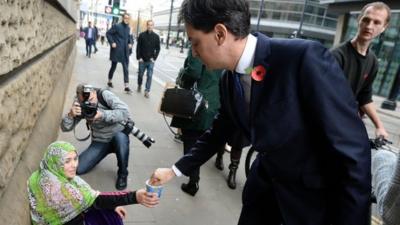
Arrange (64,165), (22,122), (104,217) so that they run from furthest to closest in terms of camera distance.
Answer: (104,217)
(64,165)
(22,122)

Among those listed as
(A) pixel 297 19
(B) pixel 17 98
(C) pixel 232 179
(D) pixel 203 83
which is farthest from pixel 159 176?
(A) pixel 297 19

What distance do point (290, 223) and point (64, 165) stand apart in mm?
1324

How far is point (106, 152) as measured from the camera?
13.6 feet

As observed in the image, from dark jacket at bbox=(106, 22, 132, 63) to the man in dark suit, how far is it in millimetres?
8277

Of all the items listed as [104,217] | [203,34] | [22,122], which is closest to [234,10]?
[203,34]

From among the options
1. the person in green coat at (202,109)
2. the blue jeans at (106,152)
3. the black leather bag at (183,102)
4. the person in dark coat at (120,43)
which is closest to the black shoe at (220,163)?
the person in green coat at (202,109)

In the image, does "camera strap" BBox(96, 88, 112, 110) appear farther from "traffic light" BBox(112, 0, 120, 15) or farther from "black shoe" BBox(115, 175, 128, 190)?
"traffic light" BBox(112, 0, 120, 15)

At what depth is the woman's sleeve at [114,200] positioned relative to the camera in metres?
2.30

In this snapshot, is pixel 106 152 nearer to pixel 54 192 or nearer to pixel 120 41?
pixel 54 192

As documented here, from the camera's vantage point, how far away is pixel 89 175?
405cm

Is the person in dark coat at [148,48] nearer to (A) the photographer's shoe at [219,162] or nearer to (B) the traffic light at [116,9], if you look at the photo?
(A) the photographer's shoe at [219,162]

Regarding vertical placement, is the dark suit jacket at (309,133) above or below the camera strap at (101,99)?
above

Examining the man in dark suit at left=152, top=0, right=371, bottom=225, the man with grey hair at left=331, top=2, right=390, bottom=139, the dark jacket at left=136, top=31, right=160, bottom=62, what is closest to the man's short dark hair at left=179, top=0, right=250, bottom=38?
the man in dark suit at left=152, top=0, right=371, bottom=225

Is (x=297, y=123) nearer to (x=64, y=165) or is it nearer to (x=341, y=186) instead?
(x=341, y=186)
